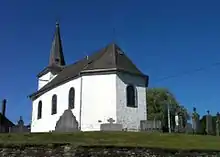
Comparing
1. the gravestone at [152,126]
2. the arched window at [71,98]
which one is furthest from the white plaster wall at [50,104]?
the gravestone at [152,126]

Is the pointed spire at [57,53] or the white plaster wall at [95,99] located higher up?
the pointed spire at [57,53]

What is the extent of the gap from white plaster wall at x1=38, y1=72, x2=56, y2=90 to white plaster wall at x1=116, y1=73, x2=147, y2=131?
15774 millimetres

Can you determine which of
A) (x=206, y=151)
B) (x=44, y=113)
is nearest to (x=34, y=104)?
(x=44, y=113)

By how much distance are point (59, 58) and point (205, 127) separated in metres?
25.8

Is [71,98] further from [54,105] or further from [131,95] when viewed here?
[131,95]

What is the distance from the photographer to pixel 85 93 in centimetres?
3391

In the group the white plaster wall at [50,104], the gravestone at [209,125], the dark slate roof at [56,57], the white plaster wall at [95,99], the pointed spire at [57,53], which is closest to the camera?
the gravestone at [209,125]

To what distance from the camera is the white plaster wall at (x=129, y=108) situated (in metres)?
33.0

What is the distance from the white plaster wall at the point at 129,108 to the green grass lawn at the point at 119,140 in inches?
381

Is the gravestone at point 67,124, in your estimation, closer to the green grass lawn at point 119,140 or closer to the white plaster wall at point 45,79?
the green grass lawn at point 119,140

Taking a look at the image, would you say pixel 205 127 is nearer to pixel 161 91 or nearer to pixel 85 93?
pixel 85 93

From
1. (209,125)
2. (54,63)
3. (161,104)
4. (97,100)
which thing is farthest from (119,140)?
(161,104)

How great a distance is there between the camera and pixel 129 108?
110 feet

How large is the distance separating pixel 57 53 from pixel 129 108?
21.3 m
